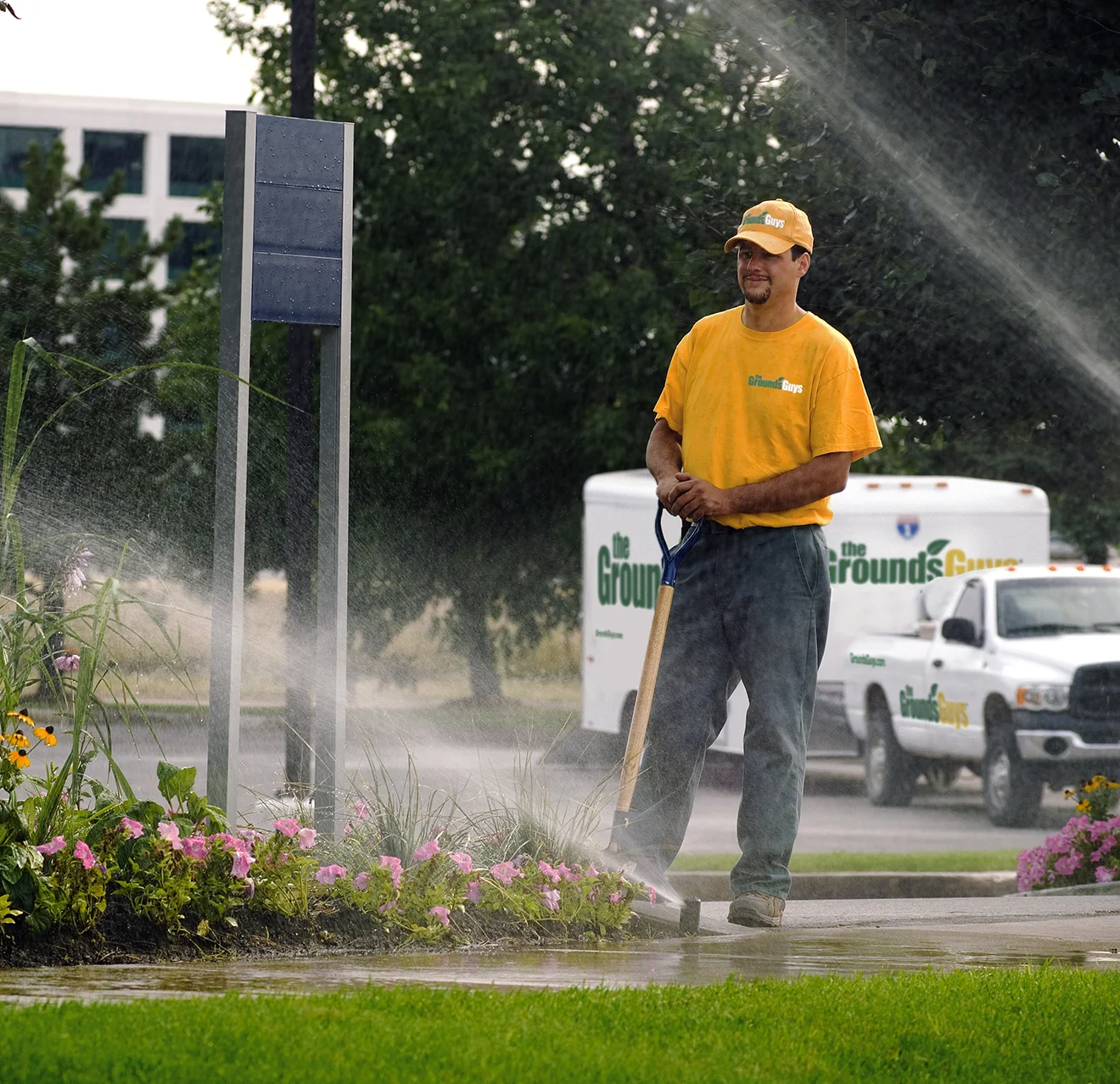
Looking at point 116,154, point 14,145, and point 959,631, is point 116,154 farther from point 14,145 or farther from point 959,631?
point 959,631

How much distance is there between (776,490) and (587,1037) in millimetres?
2153

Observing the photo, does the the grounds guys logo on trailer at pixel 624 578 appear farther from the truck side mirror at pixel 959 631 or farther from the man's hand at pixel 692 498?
the man's hand at pixel 692 498

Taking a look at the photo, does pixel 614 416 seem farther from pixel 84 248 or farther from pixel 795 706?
pixel 795 706

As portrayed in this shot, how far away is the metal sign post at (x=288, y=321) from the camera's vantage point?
235 inches

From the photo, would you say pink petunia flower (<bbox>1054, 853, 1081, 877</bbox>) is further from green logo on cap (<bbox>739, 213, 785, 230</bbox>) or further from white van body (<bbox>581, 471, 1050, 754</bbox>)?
white van body (<bbox>581, 471, 1050, 754</bbox>)

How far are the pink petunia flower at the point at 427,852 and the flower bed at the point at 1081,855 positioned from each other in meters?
4.67

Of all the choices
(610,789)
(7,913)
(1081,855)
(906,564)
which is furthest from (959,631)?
(7,913)

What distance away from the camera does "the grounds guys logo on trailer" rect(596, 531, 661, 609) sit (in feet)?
59.4

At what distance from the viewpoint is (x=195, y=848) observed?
5.16 m

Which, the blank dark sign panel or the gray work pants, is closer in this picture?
the gray work pants

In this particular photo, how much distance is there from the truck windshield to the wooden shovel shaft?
988 cm

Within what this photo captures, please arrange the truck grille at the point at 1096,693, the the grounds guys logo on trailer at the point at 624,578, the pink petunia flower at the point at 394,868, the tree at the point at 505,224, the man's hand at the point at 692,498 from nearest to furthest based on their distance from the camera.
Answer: the pink petunia flower at the point at 394,868, the man's hand at the point at 692,498, the truck grille at the point at 1096,693, the the grounds guys logo on trailer at the point at 624,578, the tree at the point at 505,224

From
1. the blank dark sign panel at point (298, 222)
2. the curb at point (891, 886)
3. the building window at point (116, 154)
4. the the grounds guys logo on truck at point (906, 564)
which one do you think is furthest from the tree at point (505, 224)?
the building window at point (116, 154)

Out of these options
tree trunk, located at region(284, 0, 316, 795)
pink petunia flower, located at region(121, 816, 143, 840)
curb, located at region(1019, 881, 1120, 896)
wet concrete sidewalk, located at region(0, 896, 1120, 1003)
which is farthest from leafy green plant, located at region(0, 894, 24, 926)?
tree trunk, located at region(284, 0, 316, 795)
